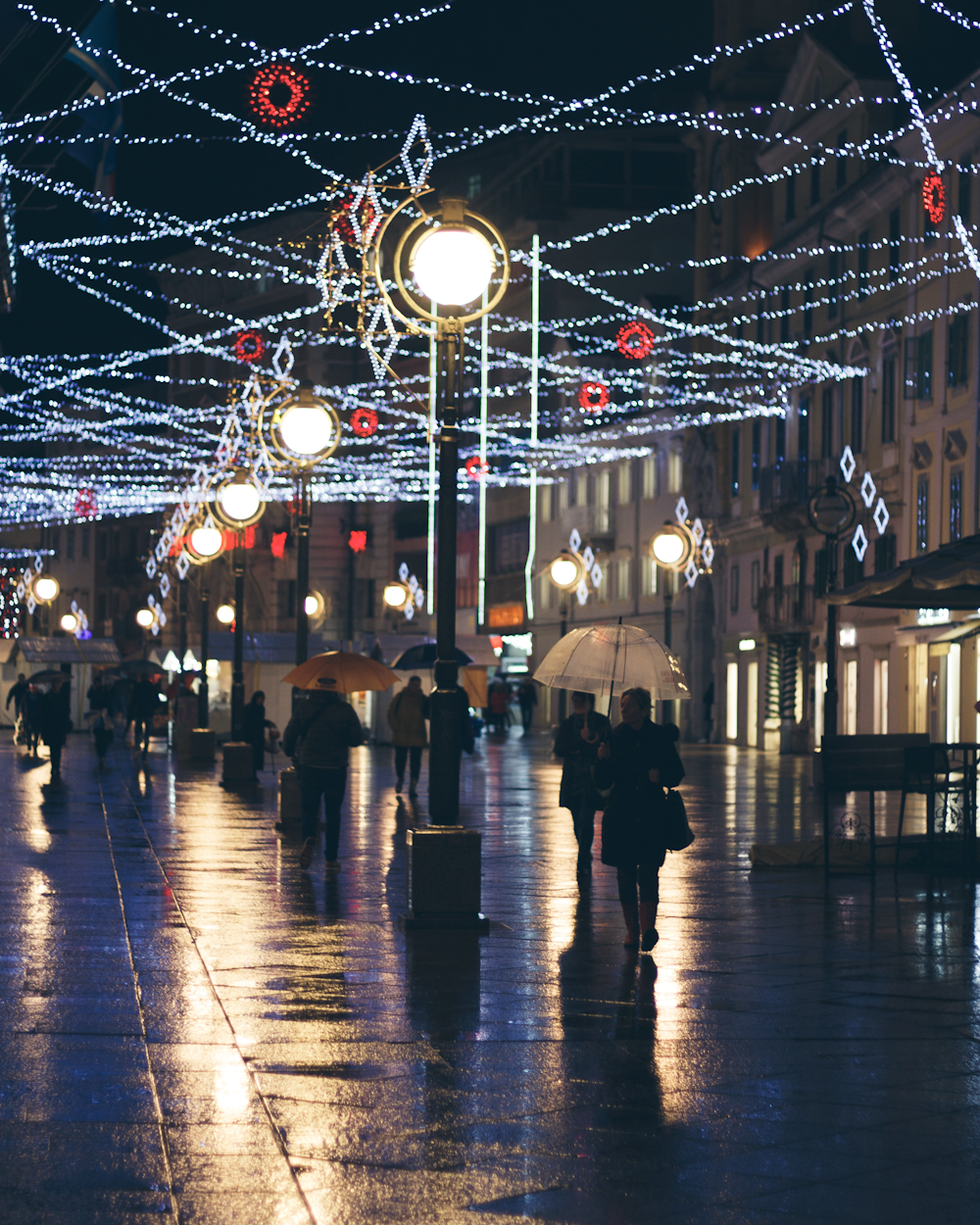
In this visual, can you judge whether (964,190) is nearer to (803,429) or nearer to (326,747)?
(803,429)

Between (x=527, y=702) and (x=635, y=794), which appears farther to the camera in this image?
(x=527, y=702)

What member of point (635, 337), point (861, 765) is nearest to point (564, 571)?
point (635, 337)

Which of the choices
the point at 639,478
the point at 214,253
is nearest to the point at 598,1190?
the point at 639,478

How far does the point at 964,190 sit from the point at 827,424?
11.2 meters

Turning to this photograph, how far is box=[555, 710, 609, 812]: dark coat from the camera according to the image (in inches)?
651

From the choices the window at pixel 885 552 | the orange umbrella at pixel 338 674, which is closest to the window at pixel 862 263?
the window at pixel 885 552

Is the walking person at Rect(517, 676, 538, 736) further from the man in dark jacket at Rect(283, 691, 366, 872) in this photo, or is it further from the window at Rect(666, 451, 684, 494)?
the man in dark jacket at Rect(283, 691, 366, 872)

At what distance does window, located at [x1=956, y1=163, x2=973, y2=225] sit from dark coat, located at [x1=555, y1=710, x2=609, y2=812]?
84.1ft

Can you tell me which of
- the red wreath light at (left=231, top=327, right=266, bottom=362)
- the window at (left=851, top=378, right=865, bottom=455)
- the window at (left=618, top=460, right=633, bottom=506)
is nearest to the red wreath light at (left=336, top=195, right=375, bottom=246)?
the red wreath light at (left=231, top=327, right=266, bottom=362)

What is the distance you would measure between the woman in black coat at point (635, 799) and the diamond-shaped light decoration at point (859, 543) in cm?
3501

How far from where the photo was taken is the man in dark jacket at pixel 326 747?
1773 centimetres

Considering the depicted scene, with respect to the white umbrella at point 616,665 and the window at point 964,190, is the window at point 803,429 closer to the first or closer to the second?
the window at point 964,190

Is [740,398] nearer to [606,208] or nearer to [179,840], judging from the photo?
[606,208]

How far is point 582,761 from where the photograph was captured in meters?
16.8
